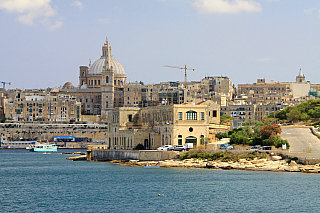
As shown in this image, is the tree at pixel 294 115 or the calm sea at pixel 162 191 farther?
→ the tree at pixel 294 115

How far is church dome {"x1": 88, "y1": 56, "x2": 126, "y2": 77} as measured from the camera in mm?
183075

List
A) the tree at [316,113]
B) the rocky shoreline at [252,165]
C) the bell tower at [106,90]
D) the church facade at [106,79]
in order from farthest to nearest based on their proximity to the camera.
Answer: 1. the church facade at [106,79]
2. the bell tower at [106,90]
3. the tree at [316,113]
4. the rocky shoreline at [252,165]

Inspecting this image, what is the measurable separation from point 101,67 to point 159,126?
391 feet

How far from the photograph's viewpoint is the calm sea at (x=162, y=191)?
4062 centimetres

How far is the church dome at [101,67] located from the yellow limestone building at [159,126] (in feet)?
336

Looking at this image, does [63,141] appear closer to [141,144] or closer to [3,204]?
[141,144]

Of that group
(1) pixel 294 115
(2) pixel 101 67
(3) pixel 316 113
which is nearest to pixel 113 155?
(1) pixel 294 115

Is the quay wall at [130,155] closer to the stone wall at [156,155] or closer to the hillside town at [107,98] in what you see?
the stone wall at [156,155]

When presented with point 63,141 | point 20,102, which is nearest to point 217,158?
point 63,141

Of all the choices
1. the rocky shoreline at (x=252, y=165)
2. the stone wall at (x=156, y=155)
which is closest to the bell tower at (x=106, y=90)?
the stone wall at (x=156, y=155)

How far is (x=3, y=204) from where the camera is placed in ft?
140

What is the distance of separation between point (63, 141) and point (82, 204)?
111m

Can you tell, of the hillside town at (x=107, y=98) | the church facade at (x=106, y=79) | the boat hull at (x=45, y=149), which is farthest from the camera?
the church facade at (x=106, y=79)

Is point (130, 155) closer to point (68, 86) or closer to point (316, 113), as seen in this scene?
point (316, 113)
